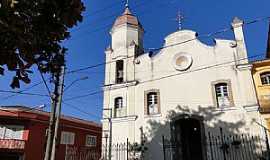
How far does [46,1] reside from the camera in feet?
17.4

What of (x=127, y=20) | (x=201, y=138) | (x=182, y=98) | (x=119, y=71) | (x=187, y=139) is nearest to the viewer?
(x=201, y=138)

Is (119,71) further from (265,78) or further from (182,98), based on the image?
(265,78)

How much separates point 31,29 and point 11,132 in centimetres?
2201

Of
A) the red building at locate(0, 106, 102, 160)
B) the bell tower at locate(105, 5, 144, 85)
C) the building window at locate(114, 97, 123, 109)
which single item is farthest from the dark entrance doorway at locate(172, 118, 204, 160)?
the red building at locate(0, 106, 102, 160)

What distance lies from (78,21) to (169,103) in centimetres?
1474

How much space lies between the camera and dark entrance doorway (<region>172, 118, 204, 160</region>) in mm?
18812

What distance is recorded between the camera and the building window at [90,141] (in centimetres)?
2976

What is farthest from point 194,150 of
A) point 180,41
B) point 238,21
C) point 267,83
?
point 238,21

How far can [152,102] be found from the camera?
20.6 metres

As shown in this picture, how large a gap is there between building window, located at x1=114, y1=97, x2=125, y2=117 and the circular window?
5.13 m

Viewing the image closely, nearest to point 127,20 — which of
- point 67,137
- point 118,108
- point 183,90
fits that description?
point 118,108

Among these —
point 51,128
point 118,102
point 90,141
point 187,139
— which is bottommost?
point 51,128

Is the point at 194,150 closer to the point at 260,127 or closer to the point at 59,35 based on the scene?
the point at 260,127

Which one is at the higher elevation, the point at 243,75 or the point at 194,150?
the point at 243,75
